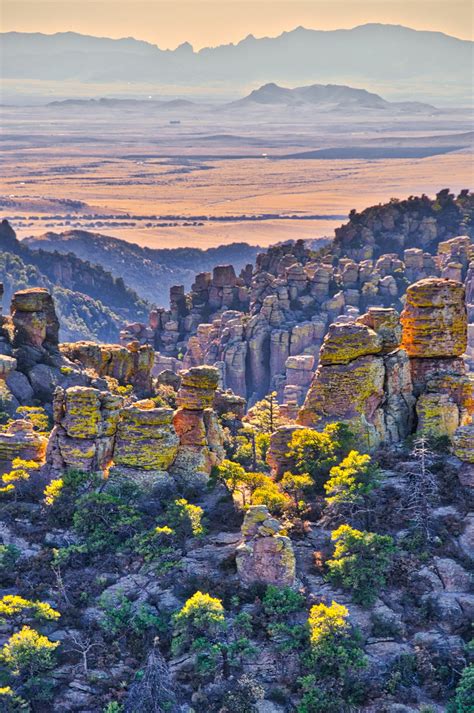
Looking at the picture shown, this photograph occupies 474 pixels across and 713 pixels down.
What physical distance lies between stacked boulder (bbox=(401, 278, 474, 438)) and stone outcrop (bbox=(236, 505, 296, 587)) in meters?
10.1

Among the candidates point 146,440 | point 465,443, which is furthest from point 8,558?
point 465,443

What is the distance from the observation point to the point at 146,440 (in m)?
48.0

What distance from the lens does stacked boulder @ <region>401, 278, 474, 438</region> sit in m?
50.5

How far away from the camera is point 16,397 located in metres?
56.4

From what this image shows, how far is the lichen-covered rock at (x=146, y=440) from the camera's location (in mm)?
47844

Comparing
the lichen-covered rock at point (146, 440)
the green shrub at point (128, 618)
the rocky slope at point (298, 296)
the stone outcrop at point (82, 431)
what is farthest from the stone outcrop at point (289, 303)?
the green shrub at point (128, 618)

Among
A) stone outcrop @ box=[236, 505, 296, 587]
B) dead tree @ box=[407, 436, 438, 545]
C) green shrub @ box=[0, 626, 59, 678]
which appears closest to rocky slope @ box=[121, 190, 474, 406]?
dead tree @ box=[407, 436, 438, 545]

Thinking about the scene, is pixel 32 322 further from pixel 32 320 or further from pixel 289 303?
pixel 289 303

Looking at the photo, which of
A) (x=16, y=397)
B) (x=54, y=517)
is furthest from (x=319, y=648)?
(x=16, y=397)

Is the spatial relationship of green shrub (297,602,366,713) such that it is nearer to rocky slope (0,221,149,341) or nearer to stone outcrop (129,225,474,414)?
→ stone outcrop (129,225,474,414)

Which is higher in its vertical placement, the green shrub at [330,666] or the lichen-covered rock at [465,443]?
the lichen-covered rock at [465,443]

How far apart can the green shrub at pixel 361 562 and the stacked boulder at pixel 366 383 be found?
6926 millimetres

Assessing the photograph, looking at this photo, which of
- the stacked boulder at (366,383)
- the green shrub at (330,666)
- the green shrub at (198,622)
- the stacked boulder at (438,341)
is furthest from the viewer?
the stacked boulder at (438,341)

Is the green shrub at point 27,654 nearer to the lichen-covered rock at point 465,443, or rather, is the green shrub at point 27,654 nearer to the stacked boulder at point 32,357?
the lichen-covered rock at point 465,443
